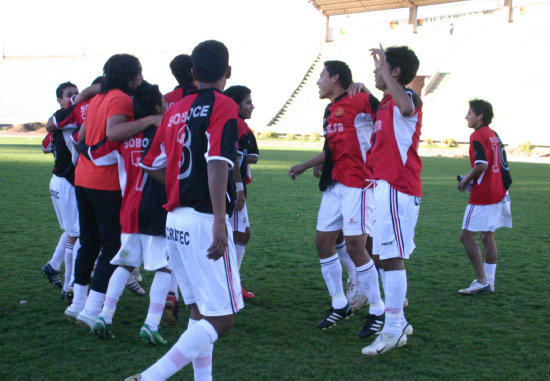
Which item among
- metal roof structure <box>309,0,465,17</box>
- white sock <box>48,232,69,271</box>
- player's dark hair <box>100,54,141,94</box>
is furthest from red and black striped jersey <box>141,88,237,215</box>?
metal roof structure <box>309,0,465,17</box>

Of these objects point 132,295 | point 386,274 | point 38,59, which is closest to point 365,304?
point 386,274

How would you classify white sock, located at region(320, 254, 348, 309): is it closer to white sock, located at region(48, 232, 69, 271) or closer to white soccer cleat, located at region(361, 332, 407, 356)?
white soccer cleat, located at region(361, 332, 407, 356)

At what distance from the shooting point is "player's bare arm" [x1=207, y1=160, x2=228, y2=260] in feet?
9.53

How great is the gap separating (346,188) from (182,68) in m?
1.74

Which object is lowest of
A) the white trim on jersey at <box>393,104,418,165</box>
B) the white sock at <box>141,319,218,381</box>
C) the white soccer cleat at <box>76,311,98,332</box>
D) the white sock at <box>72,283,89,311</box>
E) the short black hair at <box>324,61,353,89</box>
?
the white soccer cleat at <box>76,311,98,332</box>

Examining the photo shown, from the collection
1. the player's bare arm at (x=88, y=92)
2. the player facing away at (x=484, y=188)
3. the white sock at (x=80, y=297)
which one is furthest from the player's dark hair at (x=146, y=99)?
the player facing away at (x=484, y=188)

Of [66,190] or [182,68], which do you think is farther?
[66,190]

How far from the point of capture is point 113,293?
433 centimetres

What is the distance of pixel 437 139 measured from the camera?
35656 mm

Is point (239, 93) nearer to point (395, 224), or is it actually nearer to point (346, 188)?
point (346, 188)

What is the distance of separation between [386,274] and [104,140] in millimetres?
2371

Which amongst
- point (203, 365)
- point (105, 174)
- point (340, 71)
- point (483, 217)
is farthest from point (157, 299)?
point (483, 217)

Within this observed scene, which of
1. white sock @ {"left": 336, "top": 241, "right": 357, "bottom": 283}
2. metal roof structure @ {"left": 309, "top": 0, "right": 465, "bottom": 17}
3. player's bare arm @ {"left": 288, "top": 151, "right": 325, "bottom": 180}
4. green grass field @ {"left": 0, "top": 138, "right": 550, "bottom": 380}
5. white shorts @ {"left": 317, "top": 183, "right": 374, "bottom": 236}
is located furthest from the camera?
metal roof structure @ {"left": 309, "top": 0, "right": 465, "bottom": 17}

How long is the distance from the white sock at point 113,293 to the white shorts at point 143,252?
0.45 feet
